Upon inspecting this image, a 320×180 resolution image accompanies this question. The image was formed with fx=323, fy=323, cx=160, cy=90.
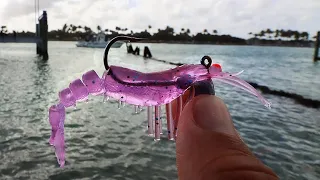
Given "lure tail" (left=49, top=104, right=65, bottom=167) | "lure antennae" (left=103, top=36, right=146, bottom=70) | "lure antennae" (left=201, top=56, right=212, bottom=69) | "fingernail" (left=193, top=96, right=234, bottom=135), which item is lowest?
"lure tail" (left=49, top=104, right=65, bottom=167)

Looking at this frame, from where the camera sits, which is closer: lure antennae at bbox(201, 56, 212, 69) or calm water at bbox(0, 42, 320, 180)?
lure antennae at bbox(201, 56, 212, 69)

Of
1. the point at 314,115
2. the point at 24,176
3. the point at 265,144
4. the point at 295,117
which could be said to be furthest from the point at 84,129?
the point at 314,115

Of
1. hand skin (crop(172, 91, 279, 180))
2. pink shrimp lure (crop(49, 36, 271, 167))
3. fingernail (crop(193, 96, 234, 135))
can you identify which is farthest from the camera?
pink shrimp lure (crop(49, 36, 271, 167))

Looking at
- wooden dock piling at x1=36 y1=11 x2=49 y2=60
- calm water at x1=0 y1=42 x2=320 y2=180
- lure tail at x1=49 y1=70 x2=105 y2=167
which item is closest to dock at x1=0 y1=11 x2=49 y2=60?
wooden dock piling at x1=36 y1=11 x2=49 y2=60

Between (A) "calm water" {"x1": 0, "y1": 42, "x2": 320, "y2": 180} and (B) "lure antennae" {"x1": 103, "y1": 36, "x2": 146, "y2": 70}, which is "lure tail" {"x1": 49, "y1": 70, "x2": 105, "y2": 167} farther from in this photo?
(A) "calm water" {"x1": 0, "y1": 42, "x2": 320, "y2": 180}

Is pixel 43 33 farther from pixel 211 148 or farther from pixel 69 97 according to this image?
pixel 211 148

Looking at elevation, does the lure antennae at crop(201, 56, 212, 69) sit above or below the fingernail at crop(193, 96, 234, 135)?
above

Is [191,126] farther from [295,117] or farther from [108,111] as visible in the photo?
[295,117]

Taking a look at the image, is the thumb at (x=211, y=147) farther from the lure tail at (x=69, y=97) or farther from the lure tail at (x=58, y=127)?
the lure tail at (x=58, y=127)

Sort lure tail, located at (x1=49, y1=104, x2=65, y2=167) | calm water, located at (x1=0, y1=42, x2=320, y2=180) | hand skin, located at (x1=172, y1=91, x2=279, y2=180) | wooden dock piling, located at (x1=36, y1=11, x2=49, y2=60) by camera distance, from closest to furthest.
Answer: hand skin, located at (x1=172, y1=91, x2=279, y2=180), lure tail, located at (x1=49, y1=104, x2=65, y2=167), calm water, located at (x1=0, y1=42, x2=320, y2=180), wooden dock piling, located at (x1=36, y1=11, x2=49, y2=60)
